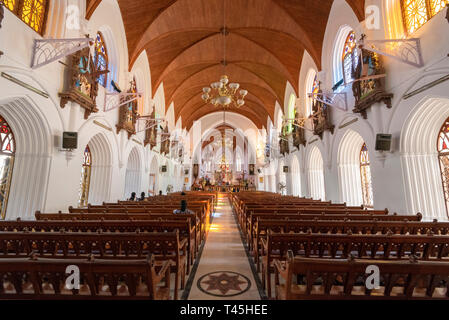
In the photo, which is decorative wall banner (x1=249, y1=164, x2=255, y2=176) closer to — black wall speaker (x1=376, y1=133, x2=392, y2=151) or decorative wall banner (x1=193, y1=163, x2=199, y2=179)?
decorative wall banner (x1=193, y1=163, x2=199, y2=179)

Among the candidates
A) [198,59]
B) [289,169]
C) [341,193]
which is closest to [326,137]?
[341,193]

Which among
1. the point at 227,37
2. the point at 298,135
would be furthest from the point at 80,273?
the point at 227,37

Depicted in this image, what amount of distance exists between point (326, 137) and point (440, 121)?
435 cm

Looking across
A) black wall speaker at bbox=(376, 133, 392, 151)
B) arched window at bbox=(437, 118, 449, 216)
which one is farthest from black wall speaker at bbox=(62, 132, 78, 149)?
arched window at bbox=(437, 118, 449, 216)

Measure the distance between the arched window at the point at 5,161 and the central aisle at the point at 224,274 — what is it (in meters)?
5.29

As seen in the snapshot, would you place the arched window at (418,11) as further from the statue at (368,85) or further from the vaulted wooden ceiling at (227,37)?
the vaulted wooden ceiling at (227,37)

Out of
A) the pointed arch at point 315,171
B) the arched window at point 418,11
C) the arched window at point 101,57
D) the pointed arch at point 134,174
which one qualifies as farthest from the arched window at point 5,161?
the pointed arch at point 315,171

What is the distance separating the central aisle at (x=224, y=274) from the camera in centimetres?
277

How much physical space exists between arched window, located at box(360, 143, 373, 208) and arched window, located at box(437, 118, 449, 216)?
2.99m

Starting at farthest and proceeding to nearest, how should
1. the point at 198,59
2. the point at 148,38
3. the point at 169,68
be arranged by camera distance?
the point at 198,59, the point at 169,68, the point at 148,38

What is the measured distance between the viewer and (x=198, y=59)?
14.8 metres
